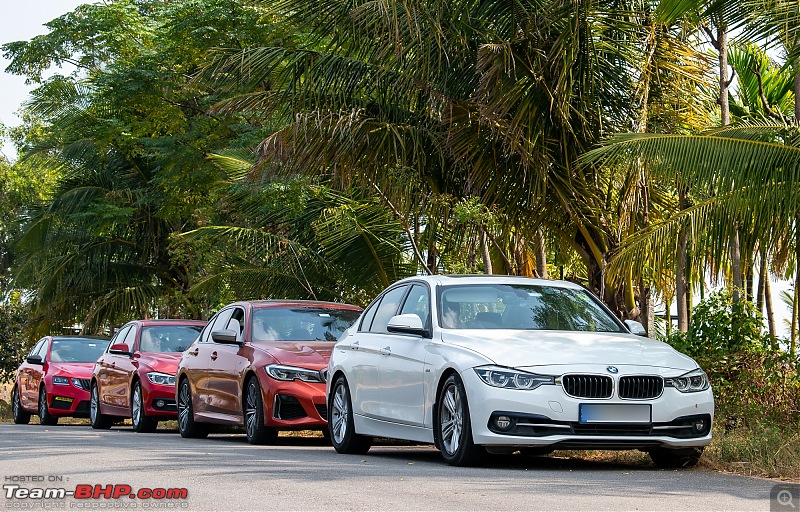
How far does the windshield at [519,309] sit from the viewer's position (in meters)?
11.2

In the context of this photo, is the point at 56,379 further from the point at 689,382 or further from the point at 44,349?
the point at 689,382

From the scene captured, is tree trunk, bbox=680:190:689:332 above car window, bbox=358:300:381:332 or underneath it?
above

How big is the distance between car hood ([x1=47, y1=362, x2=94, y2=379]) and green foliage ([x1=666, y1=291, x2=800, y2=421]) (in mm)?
11428

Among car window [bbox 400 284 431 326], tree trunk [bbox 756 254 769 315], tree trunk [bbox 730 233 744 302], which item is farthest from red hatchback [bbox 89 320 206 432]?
tree trunk [bbox 756 254 769 315]

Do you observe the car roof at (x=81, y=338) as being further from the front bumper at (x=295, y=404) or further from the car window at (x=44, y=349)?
the front bumper at (x=295, y=404)

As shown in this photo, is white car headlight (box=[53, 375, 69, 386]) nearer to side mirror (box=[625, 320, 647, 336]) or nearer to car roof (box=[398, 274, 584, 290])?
car roof (box=[398, 274, 584, 290])

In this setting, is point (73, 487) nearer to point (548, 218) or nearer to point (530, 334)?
point (530, 334)

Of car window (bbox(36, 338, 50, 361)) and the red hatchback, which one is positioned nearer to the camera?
the red hatchback

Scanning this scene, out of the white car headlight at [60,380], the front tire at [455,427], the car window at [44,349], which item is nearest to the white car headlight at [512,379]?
the front tire at [455,427]

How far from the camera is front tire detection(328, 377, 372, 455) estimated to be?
12.3 m

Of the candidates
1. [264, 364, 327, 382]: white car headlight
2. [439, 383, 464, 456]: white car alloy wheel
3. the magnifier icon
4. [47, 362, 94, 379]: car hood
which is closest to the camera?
the magnifier icon

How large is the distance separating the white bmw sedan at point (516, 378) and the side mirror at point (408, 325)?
1cm

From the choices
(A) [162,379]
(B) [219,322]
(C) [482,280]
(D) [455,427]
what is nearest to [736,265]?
(C) [482,280]

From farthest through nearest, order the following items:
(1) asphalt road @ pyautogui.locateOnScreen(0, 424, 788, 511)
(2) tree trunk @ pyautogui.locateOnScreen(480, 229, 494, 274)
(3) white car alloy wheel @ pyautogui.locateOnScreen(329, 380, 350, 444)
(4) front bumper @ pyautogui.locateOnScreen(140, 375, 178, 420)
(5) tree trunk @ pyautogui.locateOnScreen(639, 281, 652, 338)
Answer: (2) tree trunk @ pyautogui.locateOnScreen(480, 229, 494, 274)
(4) front bumper @ pyautogui.locateOnScreen(140, 375, 178, 420)
(5) tree trunk @ pyautogui.locateOnScreen(639, 281, 652, 338)
(3) white car alloy wheel @ pyautogui.locateOnScreen(329, 380, 350, 444)
(1) asphalt road @ pyautogui.locateOnScreen(0, 424, 788, 511)
